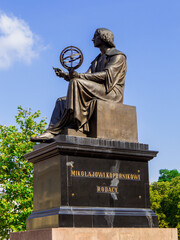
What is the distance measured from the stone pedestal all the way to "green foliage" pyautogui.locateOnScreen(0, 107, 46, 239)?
1454 centimetres

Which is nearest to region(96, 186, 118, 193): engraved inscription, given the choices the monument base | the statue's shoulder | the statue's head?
the monument base

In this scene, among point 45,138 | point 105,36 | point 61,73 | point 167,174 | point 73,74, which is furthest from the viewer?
point 167,174

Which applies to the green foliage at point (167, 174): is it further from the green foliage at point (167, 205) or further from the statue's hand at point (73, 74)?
the statue's hand at point (73, 74)

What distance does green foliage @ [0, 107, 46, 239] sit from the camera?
23.8m

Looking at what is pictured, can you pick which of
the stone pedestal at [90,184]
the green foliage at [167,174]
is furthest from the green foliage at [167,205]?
the stone pedestal at [90,184]

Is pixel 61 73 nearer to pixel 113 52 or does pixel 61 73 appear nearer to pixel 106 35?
pixel 113 52

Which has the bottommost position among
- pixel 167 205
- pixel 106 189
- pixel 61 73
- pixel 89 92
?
pixel 106 189

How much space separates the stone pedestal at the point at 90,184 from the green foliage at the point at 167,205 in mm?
33367

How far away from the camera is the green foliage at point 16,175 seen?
2377 centimetres

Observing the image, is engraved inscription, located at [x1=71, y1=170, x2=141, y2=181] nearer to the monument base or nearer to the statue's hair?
the monument base

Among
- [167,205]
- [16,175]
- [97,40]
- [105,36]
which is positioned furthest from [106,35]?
[167,205]

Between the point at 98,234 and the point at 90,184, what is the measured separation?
1.09 m

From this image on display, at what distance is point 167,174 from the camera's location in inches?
2653

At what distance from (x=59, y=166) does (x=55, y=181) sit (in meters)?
0.34
